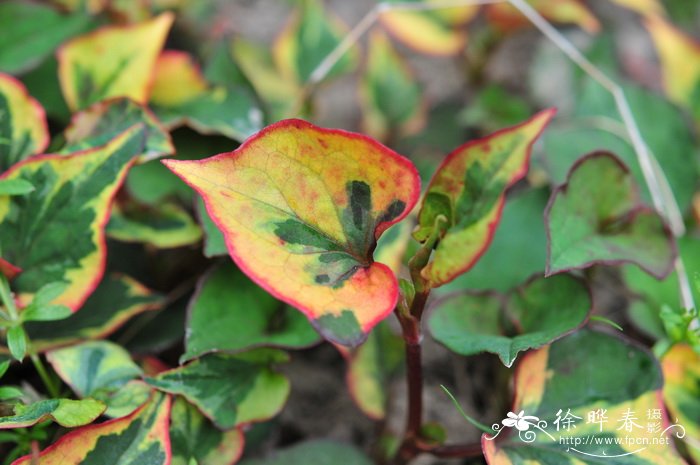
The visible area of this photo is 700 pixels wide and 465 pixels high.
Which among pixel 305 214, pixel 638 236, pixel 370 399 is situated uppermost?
pixel 305 214

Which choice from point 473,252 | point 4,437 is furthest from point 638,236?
point 4,437

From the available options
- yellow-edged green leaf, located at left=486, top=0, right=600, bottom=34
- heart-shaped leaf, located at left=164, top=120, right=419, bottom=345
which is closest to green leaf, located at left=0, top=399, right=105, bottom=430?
heart-shaped leaf, located at left=164, top=120, right=419, bottom=345

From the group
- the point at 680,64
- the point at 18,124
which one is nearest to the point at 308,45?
the point at 18,124

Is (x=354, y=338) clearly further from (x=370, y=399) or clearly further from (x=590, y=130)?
(x=590, y=130)

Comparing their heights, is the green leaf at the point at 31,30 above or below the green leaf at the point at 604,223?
above

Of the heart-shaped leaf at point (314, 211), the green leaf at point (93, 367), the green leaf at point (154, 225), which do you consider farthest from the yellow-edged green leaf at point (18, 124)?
the heart-shaped leaf at point (314, 211)

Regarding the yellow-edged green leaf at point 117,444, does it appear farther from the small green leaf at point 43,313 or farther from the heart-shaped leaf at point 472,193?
the heart-shaped leaf at point 472,193
